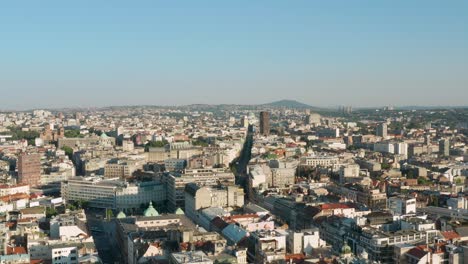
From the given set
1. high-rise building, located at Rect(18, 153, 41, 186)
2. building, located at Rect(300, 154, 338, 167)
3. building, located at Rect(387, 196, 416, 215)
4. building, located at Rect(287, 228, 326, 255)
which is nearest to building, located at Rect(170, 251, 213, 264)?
building, located at Rect(287, 228, 326, 255)

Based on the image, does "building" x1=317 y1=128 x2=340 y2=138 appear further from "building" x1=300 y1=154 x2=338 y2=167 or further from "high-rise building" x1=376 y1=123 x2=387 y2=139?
"building" x1=300 y1=154 x2=338 y2=167

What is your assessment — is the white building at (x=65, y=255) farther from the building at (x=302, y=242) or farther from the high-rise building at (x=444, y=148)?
the high-rise building at (x=444, y=148)

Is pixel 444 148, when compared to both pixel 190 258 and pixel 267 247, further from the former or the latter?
pixel 190 258

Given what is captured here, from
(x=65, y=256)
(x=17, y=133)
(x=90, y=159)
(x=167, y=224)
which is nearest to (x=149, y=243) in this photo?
(x=65, y=256)

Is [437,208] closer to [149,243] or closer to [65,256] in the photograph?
[149,243]

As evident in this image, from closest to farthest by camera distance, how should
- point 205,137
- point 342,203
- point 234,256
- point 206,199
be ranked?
point 234,256, point 342,203, point 206,199, point 205,137

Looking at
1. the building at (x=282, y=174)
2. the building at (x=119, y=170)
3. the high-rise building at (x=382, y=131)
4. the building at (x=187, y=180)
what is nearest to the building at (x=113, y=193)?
the building at (x=187, y=180)

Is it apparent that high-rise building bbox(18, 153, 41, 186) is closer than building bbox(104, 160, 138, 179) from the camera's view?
Yes

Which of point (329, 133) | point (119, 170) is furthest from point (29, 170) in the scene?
point (329, 133)
